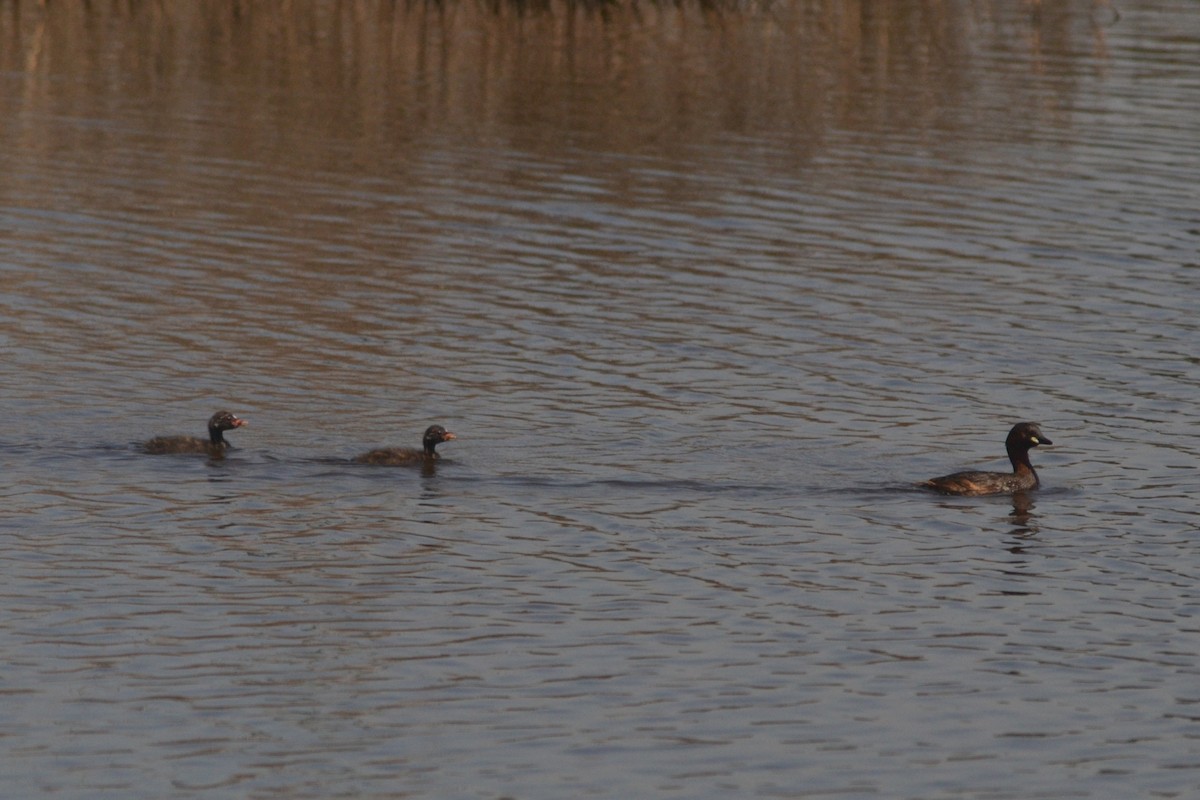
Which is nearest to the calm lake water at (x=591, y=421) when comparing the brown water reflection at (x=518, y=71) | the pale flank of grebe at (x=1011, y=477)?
the brown water reflection at (x=518, y=71)

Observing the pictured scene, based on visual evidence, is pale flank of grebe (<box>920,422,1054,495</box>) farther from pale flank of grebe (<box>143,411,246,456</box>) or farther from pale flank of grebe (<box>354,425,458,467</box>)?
pale flank of grebe (<box>143,411,246,456</box>)

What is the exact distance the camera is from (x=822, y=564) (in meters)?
17.5

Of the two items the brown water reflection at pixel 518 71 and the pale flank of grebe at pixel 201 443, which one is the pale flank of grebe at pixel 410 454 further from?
the brown water reflection at pixel 518 71

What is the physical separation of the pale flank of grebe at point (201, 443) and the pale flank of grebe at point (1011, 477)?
6.60m

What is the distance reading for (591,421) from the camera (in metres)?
22.0

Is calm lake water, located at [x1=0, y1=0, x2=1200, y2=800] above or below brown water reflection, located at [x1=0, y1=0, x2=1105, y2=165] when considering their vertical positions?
below

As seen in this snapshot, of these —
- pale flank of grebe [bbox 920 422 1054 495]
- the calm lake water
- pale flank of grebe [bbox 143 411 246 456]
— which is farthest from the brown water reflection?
pale flank of grebe [bbox 920 422 1054 495]

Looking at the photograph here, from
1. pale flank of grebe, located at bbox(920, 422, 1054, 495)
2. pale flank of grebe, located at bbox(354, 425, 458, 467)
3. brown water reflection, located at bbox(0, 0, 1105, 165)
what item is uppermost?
brown water reflection, located at bbox(0, 0, 1105, 165)

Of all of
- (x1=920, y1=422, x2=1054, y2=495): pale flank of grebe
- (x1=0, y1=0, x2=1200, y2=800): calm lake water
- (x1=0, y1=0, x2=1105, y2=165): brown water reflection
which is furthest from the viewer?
(x1=0, y1=0, x2=1105, y2=165): brown water reflection

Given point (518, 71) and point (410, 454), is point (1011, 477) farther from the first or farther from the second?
point (518, 71)

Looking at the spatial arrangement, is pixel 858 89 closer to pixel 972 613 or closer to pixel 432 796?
pixel 972 613

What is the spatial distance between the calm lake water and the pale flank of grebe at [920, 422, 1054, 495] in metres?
0.41

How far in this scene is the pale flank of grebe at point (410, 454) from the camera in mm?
20109

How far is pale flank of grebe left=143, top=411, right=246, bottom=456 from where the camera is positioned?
20156 millimetres
